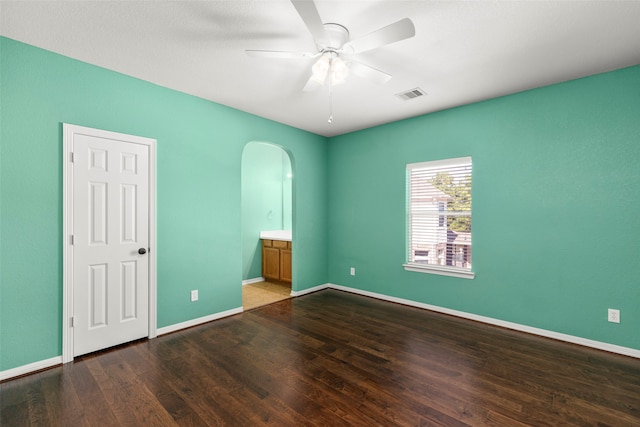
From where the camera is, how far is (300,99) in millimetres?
3596

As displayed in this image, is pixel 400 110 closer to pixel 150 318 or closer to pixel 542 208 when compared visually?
pixel 542 208

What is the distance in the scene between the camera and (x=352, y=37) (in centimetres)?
235

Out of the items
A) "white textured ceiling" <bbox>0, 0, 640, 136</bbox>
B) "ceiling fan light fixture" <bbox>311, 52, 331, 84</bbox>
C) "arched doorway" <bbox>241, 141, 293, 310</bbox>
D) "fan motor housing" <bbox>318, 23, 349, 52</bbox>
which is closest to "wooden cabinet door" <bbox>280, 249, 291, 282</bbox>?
"arched doorway" <bbox>241, 141, 293, 310</bbox>

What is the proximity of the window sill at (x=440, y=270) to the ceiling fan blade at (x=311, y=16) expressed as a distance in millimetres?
3205

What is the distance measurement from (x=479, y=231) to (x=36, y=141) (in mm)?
4637

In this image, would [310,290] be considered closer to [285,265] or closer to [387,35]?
[285,265]

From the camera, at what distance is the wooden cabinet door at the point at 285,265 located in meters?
5.22

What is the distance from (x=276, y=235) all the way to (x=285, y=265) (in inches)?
27.5

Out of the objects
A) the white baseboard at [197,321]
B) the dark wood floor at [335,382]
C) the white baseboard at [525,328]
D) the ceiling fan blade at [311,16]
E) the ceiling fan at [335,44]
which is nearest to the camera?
the ceiling fan blade at [311,16]

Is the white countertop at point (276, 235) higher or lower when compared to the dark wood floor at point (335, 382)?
higher

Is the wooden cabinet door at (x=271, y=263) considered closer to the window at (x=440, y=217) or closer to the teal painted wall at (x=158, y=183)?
the teal painted wall at (x=158, y=183)

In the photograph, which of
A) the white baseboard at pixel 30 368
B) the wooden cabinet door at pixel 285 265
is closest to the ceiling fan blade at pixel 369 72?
the wooden cabinet door at pixel 285 265

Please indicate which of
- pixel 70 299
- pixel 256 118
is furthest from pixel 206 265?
pixel 256 118

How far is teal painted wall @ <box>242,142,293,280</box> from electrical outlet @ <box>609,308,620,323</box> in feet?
15.2
